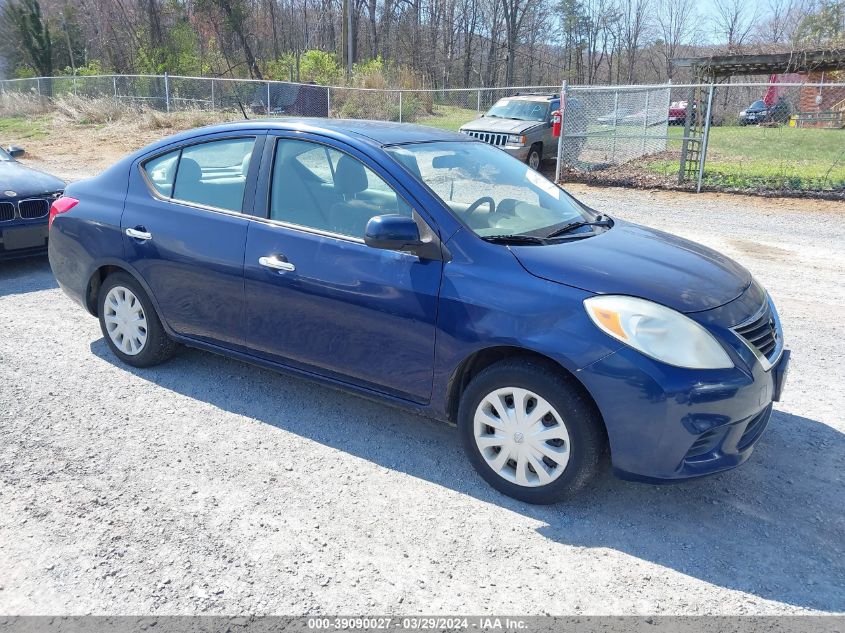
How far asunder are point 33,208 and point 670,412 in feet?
22.4

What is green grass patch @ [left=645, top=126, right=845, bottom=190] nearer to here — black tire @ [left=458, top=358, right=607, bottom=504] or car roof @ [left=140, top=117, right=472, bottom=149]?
car roof @ [left=140, top=117, right=472, bottom=149]

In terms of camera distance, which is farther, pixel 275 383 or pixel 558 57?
pixel 558 57

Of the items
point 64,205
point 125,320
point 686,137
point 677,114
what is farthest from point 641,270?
point 677,114

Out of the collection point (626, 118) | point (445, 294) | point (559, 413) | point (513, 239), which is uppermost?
point (626, 118)

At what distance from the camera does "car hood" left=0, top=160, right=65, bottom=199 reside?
7.25 metres

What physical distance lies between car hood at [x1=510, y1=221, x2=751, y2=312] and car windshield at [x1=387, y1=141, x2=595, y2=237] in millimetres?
305

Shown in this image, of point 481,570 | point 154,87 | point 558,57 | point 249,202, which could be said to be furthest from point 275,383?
point 558,57

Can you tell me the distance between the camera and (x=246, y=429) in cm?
413

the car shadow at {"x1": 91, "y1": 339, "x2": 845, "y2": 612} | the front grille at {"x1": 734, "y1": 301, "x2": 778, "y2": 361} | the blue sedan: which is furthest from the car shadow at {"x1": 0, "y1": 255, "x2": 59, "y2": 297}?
the front grille at {"x1": 734, "y1": 301, "x2": 778, "y2": 361}

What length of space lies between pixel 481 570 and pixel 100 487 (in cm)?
194

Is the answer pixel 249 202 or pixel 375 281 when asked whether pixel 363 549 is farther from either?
pixel 249 202

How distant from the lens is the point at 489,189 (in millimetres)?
4133

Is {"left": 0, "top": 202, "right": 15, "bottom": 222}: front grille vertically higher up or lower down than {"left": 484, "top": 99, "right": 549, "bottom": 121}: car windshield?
lower down

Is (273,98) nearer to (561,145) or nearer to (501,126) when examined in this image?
(501,126)
